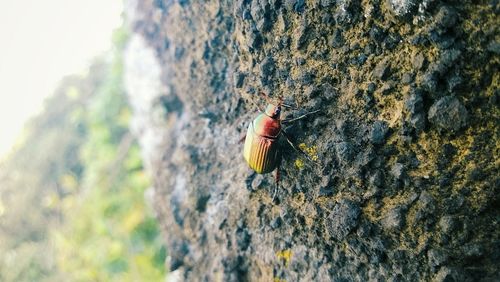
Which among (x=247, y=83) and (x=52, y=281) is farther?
(x=52, y=281)

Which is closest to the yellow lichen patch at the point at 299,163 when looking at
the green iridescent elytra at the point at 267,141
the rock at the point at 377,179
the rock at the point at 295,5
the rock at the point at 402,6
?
the green iridescent elytra at the point at 267,141

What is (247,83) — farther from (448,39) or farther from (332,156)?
(448,39)

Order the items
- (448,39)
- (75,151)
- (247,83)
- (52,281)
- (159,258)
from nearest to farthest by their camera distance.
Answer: (448,39), (247,83), (159,258), (52,281), (75,151)

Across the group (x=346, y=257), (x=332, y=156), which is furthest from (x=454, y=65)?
(x=346, y=257)

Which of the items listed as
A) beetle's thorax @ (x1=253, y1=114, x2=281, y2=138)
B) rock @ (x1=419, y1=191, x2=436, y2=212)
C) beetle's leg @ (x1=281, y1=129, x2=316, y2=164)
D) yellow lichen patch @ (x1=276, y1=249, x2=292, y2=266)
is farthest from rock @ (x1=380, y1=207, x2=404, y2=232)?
beetle's thorax @ (x1=253, y1=114, x2=281, y2=138)

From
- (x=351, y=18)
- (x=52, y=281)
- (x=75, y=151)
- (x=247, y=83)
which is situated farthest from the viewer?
(x=75, y=151)

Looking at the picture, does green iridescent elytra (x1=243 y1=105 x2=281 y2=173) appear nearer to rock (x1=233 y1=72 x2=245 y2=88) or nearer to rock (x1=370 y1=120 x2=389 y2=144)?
rock (x1=233 y1=72 x2=245 y2=88)
